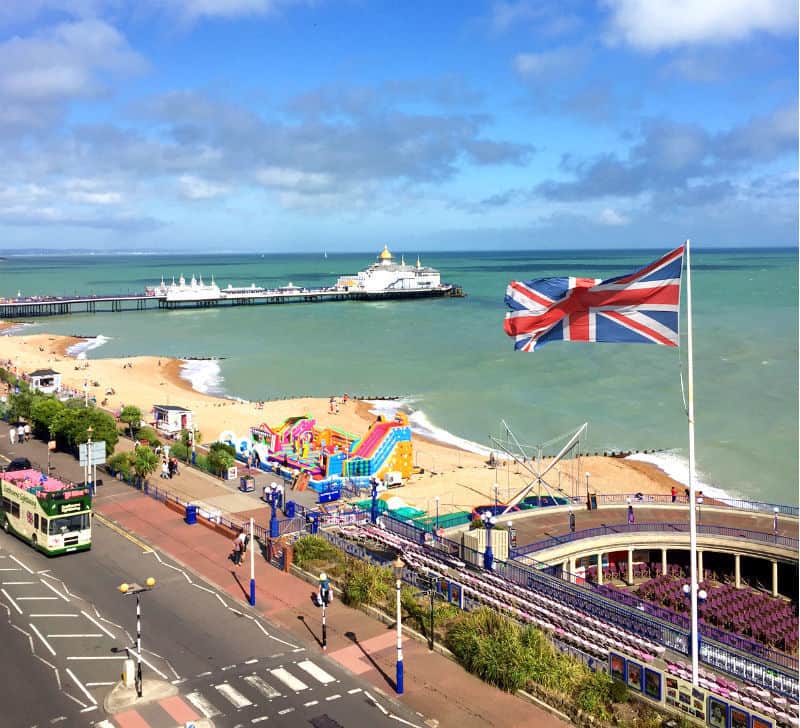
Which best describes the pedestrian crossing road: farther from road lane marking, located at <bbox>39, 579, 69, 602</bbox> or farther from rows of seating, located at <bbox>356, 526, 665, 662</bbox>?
road lane marking, located at <bbox>39, 579, 69, 602</bbox>

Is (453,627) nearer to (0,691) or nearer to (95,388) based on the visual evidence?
(0,691)

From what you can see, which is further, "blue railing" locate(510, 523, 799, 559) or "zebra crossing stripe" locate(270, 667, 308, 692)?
"blue railing" locate(510, 523, 799, 559)

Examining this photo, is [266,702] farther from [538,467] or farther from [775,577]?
[538,467]

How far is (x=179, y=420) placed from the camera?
5188 cm

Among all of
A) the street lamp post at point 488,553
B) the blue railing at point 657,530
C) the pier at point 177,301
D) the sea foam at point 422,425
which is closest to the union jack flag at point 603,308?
the street lamp post at point 488,553

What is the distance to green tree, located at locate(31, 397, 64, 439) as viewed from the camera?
150ft

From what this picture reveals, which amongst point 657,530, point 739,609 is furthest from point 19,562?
point 739,609

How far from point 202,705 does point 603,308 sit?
541 inches

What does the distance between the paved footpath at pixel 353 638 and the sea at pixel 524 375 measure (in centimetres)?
986

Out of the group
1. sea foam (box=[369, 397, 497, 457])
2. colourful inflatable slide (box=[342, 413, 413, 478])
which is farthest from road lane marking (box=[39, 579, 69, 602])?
sea foam (box=[369, 397, 497, 457])

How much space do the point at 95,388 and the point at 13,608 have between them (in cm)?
5159

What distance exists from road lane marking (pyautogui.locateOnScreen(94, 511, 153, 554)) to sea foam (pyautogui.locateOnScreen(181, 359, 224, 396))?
1678 inches

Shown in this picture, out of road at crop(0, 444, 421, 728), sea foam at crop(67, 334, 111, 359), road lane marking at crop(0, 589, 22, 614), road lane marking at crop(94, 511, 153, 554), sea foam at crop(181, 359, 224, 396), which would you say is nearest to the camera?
road at crop(0, 444, 421, 728)

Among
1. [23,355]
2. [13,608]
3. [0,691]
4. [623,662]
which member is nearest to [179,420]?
[13,608]
